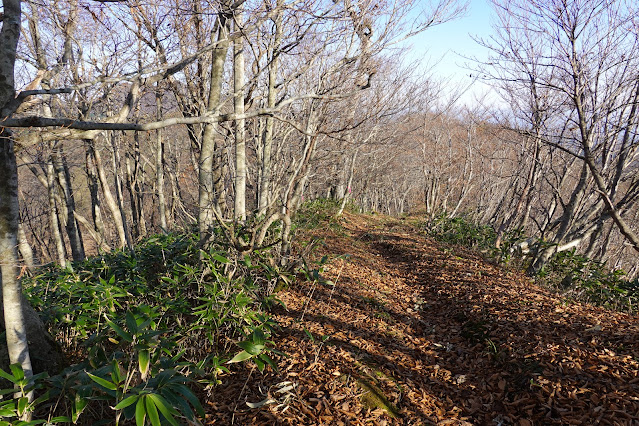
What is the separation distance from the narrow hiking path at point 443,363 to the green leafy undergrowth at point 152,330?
1.06ft

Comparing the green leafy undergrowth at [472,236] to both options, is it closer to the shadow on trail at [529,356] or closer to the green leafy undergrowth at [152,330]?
the shadow on trail at [529,356]

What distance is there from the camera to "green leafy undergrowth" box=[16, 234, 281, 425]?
77.7 inches

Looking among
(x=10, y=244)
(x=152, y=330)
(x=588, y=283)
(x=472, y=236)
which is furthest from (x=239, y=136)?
(x=472, y=236)

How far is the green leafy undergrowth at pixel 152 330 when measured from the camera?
1974mm

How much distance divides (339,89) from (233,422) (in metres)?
4.80

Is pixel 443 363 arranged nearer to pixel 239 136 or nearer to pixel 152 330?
pixel 152 330

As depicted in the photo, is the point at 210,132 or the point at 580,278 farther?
the point at 580,278

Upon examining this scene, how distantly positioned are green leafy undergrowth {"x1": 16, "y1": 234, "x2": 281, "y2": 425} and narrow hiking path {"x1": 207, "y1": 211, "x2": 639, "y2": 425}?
0.32 meters

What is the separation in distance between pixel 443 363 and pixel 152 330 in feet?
9.06

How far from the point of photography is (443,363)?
3.42 meters

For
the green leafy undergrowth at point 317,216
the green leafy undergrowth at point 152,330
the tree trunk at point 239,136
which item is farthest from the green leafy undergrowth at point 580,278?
the tree trunk at point 239,136

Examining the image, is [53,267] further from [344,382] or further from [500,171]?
[500,171]

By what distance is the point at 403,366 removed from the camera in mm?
3271

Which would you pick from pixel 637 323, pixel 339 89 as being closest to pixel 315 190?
pixel 339 89
